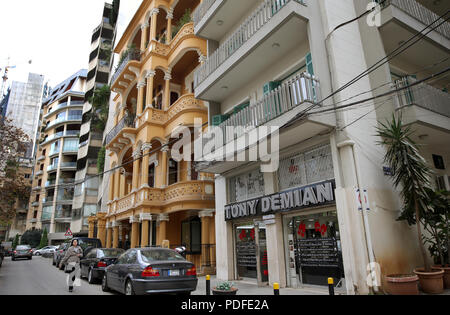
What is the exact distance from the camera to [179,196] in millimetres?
17094

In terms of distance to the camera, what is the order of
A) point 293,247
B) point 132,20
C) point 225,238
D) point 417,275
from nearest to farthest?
A: point 417,275 → point 293,247 → point 225,238 → point 132,20

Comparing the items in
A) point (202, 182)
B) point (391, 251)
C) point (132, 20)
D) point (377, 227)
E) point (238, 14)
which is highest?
point (132, 20)

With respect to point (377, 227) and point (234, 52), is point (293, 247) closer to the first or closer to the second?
point (377, 227)

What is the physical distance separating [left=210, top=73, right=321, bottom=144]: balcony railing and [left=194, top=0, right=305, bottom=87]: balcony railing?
264 centimetres

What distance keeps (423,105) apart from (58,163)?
63832mm

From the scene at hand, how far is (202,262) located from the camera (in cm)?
1642

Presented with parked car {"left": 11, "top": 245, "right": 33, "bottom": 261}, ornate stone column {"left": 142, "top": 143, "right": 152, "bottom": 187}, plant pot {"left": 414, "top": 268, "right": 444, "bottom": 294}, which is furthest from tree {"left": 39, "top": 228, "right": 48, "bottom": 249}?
plant pot {"left": 414, "top": 268, "right": 444, "bottom": 294}

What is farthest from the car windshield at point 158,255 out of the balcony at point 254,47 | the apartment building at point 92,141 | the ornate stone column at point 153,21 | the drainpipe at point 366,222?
the apartment building at point 92,141

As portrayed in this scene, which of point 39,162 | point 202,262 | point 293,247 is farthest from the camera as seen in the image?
point 39,162

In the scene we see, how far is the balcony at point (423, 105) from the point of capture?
404 inches

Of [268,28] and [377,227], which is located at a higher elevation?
[268,28]
